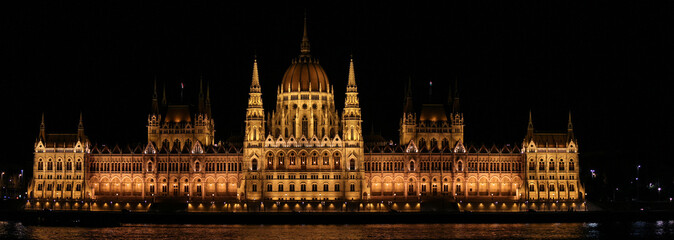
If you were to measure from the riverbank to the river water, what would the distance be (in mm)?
3592

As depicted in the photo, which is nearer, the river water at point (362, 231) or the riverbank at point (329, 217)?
the river water at point (362, 231)

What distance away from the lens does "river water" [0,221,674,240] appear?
16700 centimetres

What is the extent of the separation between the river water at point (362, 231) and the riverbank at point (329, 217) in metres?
3.59

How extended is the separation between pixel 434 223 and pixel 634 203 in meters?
27.7

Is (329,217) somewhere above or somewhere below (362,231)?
above

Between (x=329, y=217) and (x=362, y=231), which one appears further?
(x=329, y=217)

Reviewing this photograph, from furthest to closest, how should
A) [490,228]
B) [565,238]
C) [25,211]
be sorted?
1. [25,211]
2. [490,228]
3. [565,238]

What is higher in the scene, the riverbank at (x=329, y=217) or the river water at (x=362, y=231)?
the riverbank at (x=329, y=217)

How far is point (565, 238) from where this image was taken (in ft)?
541

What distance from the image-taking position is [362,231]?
172750mm

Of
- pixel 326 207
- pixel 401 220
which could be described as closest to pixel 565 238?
pixel 401 220

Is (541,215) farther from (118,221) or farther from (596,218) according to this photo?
(118,221)

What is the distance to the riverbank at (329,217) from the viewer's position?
185 meters

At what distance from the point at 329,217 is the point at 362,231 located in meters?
14.6
